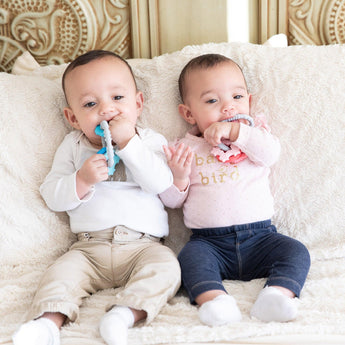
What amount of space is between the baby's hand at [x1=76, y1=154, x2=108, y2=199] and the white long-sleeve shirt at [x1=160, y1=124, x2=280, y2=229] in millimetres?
215

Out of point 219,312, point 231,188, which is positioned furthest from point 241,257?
point 219,312

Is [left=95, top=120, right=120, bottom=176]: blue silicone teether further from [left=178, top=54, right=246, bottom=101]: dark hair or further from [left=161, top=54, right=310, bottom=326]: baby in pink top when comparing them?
[left=178, top=54, right=246, bottom=101]: dark hair

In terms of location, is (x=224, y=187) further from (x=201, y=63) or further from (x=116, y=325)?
(x=116, y=325)

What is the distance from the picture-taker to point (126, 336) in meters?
1.00

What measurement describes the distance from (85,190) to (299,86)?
2.33 feet

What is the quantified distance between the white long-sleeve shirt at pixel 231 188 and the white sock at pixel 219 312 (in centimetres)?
32

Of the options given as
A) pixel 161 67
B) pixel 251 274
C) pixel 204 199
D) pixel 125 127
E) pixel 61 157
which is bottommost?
pixel 251 274

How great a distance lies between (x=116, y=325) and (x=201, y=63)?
82 centimetres

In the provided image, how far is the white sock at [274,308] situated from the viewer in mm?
1039

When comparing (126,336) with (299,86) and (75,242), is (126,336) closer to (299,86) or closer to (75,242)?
(75,242)

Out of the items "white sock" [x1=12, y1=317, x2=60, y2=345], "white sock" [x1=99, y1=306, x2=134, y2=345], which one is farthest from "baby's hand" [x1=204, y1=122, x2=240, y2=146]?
"white sock" [x1=12, y1=317, x2=60, y2=345]

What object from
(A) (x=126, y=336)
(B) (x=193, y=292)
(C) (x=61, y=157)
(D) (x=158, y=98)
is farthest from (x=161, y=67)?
(A) (x=126, y=336)

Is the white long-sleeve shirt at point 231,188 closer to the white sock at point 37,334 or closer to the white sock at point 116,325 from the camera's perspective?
the white sock at point 116,325

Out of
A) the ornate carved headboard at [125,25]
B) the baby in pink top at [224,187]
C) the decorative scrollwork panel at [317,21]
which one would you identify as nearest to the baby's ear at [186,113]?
the baby in pink top at [224,187]
